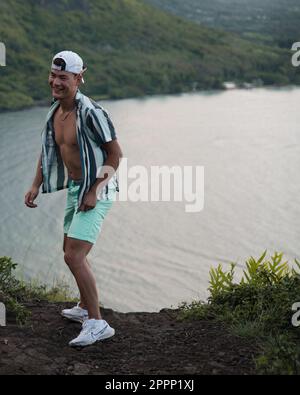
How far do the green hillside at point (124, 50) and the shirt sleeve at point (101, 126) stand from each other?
5946cm

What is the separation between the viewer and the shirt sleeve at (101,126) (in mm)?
4164

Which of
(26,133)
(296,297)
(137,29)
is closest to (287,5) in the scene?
(137,29)

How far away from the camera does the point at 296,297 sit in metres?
4.48

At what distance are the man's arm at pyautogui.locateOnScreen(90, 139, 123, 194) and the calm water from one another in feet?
19.7

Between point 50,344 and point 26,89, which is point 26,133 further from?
point 50,344

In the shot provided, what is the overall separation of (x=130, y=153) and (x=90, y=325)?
3939cm

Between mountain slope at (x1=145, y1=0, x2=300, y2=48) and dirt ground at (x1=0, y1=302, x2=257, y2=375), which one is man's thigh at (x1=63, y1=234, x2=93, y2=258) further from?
mountain slope at (x1=145, y1=0, x2=300, y2=48)

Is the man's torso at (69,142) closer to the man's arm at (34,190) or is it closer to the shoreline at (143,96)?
the man's arm at (34,190)

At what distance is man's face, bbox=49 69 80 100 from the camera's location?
4219 mm

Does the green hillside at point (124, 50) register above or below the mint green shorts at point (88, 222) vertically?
above

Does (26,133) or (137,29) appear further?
(137,29)

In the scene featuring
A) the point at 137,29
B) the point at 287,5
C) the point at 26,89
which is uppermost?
the point at 287,5

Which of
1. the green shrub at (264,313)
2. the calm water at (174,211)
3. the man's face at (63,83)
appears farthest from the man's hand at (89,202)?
the calm water at (174,211)
